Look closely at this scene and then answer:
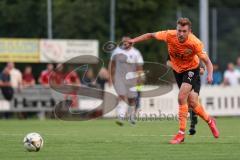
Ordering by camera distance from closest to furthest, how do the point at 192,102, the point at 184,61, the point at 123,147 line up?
the point at 123,147 < the point at 184,61 < the point at 192,102

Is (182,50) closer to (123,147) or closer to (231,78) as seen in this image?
(123,147)

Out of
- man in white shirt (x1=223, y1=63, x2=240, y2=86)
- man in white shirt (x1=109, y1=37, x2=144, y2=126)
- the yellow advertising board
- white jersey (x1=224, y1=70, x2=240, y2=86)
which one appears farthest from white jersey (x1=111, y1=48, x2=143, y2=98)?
the yellow advertising board

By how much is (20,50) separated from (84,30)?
12909 millimetres

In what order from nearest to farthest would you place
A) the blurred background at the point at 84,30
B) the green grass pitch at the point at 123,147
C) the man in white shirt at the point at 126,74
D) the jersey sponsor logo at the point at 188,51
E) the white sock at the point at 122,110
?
1. the green grass pitch at the point at 123,147
2. the jersey sponsor logo at the point at 188,51
3. the white sock at the point at 122,110
4. the man in white shirt at the point at 126,74
5. the blurred background at the point at 84,30

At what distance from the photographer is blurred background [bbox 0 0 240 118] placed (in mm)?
30688

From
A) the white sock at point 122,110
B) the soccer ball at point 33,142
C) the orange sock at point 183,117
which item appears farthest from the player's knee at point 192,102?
the white sock at point 122,110

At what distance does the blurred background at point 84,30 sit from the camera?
30.7 metres

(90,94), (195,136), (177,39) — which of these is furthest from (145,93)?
(177,39)

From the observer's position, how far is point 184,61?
558 inches

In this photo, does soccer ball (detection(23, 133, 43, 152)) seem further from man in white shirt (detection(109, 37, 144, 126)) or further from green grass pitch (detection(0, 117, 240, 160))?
man in white shirt (detection(109, 37, 144, 126))

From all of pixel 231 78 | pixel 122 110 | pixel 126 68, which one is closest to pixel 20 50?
pixel 231 78

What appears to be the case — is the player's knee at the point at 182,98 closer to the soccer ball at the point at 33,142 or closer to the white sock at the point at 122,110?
the soccer ball at the point at 33,142

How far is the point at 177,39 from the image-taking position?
45.5ft

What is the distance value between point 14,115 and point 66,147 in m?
16.8
